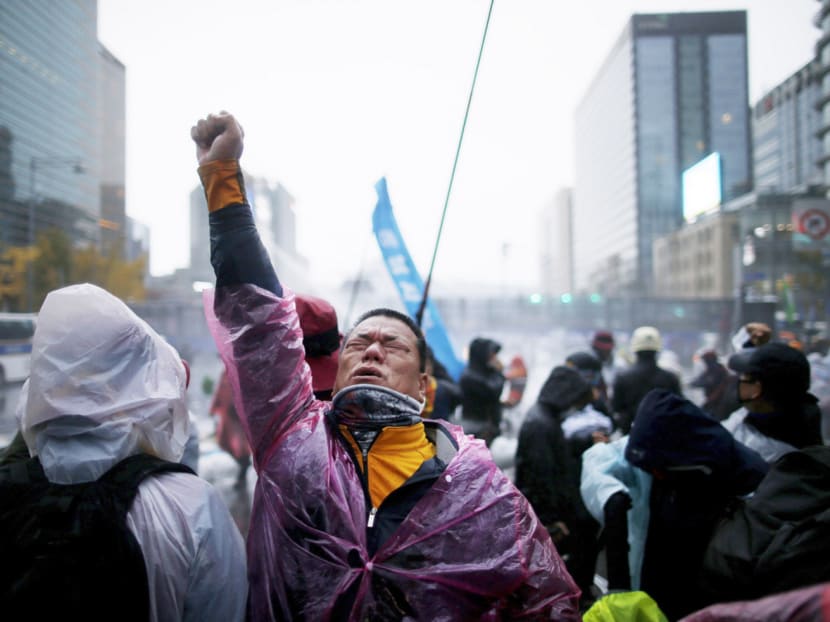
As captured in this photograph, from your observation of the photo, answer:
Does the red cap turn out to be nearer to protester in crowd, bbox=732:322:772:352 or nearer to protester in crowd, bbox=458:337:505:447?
protester in crowd, bbox=458:337:505:447

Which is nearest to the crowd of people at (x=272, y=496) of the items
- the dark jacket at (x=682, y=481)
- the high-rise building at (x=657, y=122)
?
the dark jacket at (x=682, y=481)

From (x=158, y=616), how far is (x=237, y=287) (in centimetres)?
78

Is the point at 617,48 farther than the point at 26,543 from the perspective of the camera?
Yes

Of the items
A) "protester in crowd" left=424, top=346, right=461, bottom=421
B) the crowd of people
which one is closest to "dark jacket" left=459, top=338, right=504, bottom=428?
"protester in crowd" left=424, top=346, right=461, bottom=421

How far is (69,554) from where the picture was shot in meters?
1.09

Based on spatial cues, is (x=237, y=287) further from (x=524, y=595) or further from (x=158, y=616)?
(x=524, y=595)

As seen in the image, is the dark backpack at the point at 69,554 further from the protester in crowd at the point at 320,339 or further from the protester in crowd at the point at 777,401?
the protester in crowd at the point at 777,401

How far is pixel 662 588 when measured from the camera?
2051 millimetres

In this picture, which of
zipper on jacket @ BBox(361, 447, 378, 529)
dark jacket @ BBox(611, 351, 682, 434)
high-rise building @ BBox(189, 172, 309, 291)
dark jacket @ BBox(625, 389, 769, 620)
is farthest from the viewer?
high-rise building @ BBox(189, 172, 309, 291)

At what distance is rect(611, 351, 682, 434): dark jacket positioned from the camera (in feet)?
15.0

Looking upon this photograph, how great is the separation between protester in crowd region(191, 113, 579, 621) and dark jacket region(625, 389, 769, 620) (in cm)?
90

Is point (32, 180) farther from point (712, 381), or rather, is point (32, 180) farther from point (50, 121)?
point (712, 381)

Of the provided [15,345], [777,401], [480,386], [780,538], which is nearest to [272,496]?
[780,538]

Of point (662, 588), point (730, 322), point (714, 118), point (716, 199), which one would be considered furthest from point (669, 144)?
point (662, 588)
